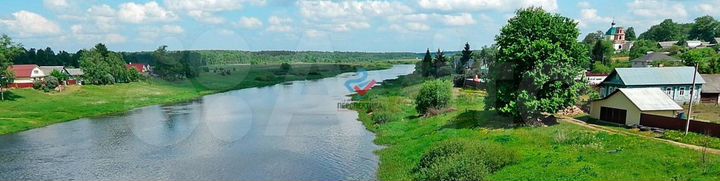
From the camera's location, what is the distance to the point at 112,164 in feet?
107

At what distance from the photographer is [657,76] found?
159 ft

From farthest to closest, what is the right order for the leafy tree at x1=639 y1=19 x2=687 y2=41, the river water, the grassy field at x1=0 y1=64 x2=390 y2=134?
the leafy tree at x1=639 y1=19 x2=687 y2=41
the grassy field at x1=0 y1=64 x2=390 y2=134
the river water

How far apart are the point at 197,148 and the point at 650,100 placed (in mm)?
34503

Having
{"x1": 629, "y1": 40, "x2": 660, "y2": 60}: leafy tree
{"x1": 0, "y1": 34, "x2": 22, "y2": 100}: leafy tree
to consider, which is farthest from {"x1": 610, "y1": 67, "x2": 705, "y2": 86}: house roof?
{"x1": 0, "y1": 34, "x2": 22, "y2": 100}: leafy tree

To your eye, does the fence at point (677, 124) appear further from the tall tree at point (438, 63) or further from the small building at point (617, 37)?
the small building at point (617, 37)

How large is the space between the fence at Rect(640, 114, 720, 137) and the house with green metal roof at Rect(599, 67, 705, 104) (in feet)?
53.4

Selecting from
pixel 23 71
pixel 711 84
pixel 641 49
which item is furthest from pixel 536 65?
pixel 23 71

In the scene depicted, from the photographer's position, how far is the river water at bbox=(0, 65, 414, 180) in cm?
3003

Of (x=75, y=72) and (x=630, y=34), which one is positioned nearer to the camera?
(x=75, y=72)

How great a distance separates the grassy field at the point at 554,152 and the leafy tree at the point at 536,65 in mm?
1778

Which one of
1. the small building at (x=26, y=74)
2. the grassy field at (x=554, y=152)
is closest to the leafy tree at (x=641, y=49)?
the grassy field at (x=554, y=152)

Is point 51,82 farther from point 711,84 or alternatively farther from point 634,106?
point 711,84

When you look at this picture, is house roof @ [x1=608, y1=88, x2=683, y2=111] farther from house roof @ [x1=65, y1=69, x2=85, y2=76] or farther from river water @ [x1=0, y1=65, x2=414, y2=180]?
house roof @ [x1=65, y1=69, x2=85, y2=76]

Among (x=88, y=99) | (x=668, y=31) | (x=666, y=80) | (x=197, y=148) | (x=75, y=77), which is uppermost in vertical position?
(x=668, y=31)
